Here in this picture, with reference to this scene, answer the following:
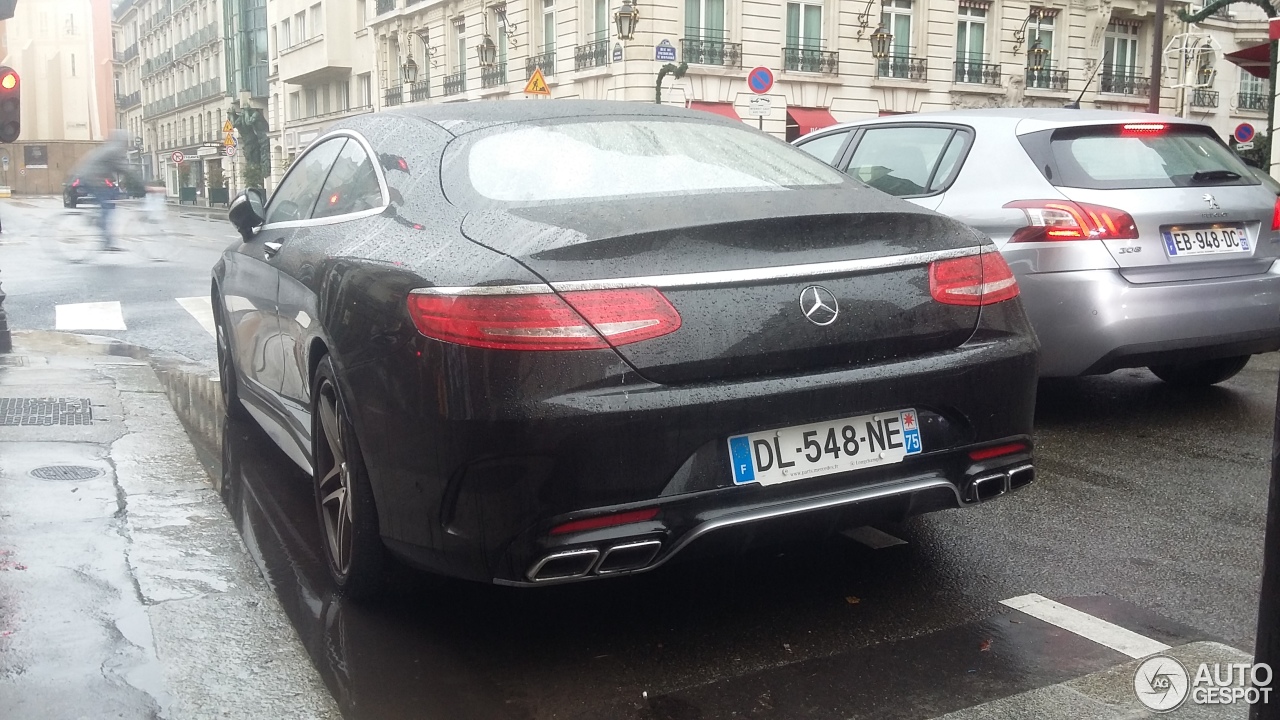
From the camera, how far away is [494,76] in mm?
37625

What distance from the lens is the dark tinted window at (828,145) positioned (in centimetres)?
716

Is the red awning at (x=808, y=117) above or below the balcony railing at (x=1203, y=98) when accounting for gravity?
below

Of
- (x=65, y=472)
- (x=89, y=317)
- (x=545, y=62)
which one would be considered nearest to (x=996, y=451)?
(x=65, y=472)

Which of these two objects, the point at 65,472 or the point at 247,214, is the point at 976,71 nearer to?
the point at 247,214

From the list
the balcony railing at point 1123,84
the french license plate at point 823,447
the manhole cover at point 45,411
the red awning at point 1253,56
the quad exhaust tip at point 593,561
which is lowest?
the manhole cover at point 45,411

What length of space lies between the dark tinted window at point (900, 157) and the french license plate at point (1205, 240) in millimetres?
1169

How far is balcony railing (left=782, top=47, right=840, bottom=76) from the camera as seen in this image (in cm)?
3306

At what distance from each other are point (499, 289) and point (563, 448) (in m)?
0.40

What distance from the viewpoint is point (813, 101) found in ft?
110

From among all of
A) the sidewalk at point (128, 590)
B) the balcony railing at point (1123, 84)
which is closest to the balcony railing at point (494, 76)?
the balcony railing at point (1123, 84)

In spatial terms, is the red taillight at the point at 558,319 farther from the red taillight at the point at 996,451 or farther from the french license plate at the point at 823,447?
the red taillight at the point at 996,451

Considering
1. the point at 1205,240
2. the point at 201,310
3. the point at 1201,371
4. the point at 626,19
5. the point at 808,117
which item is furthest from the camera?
the point at 808,117

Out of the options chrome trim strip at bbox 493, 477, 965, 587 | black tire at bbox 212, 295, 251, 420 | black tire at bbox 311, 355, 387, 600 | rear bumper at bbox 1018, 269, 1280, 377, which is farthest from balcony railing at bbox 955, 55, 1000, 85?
chrome trim strip at bbox 493, 477, 965, 587

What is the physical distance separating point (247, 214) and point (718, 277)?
2.83m
